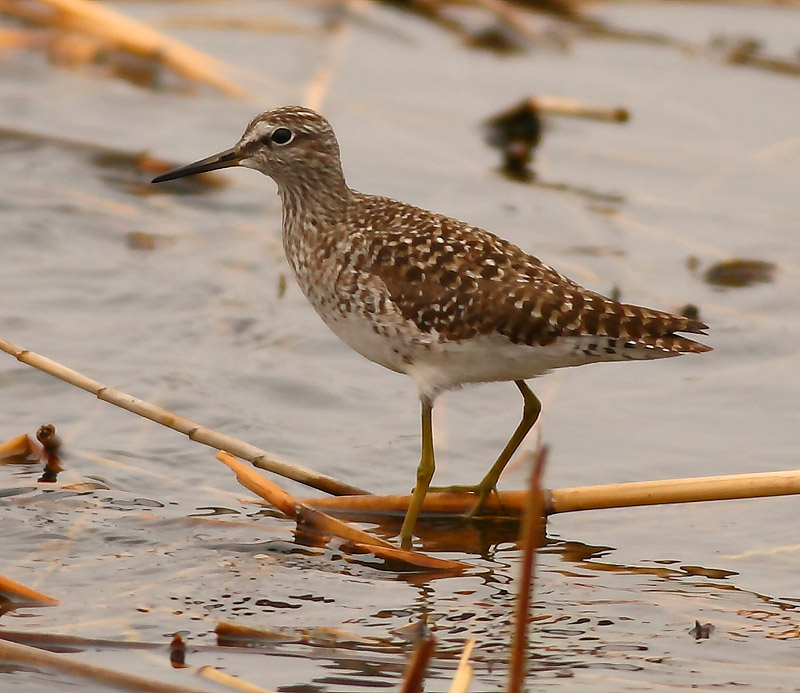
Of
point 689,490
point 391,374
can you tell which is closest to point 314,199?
point 391,374

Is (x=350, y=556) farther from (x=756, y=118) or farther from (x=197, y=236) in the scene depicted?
(x=756, y=118)

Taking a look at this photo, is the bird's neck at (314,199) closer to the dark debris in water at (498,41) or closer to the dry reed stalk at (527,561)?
the dry reed stalk at (527,561)

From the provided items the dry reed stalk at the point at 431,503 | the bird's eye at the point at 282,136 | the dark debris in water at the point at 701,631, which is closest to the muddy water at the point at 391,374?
the dark debris in water at the point at 701,631

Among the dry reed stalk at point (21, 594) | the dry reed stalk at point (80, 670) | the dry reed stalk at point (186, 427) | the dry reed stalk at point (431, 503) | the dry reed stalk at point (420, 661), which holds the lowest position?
the dry reed stalk at point (80, 670)

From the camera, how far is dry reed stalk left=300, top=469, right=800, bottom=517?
7.23 metres

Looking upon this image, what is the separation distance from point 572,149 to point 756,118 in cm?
211

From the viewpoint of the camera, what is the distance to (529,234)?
1297cm

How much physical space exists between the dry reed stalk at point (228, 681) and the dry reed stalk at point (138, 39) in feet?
30.3

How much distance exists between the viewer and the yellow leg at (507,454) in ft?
27.4

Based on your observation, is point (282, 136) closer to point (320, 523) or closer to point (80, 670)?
point (320, 523)

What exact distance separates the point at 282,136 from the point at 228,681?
397 cm

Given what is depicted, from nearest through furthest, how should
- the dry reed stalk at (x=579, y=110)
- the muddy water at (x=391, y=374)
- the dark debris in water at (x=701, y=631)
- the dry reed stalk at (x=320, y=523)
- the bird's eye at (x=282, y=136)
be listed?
the dark debris in water at (x=701, y=631)
the muddy water at (x=391, y=374)
the dry reed stalk at (x=320, y=523)
the bird's eye at (x=282, y=136)
the dry reed stalk at (x=579, y=110)

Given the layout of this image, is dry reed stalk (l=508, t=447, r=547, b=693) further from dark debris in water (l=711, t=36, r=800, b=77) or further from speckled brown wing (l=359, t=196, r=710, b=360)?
dark debris in water (l=711, t=36, r=800, b=77)

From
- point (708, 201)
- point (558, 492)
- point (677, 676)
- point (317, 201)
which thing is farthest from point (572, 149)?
point (677, 676)
